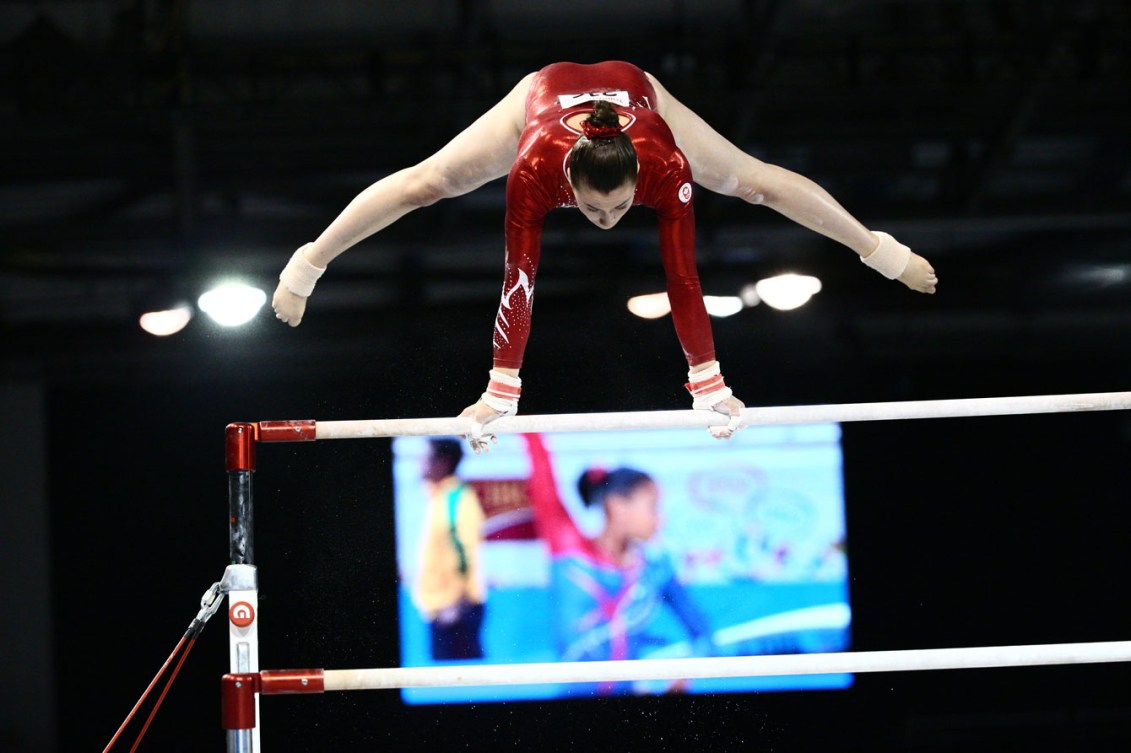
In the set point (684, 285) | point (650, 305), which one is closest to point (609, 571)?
point (650, 305)

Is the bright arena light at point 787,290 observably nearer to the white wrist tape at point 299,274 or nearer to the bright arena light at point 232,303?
the bright arena light at point 232,303

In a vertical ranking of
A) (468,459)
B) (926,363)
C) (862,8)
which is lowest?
(468,459)

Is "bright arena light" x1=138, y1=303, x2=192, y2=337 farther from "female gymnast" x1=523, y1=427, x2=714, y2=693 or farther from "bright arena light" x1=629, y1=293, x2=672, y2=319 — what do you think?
"bright arena light" x1=629, y1=293, x2=672, y2=319

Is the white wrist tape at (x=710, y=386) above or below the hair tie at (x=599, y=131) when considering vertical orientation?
below

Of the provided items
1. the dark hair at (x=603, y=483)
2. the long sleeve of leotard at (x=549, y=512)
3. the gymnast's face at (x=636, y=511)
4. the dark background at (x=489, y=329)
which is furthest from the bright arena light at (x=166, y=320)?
the gymnast's face at (x=636, y=511)

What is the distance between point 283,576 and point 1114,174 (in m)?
4.24

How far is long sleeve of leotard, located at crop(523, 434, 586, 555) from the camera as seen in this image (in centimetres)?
418

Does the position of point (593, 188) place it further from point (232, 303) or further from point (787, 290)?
point (232, 303)

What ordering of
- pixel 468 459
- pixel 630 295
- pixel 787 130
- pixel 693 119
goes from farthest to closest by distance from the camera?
1. pixel 787 130
2. pixel 630 295
3. pixel 468 459
4. pixel 693 119

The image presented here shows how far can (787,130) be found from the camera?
4.93 metres

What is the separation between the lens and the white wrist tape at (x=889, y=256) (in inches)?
98.5

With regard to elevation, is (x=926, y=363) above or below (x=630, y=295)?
below

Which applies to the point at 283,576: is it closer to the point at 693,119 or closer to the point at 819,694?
the point at 819,694

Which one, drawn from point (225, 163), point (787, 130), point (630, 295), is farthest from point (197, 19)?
point (787, 130)
